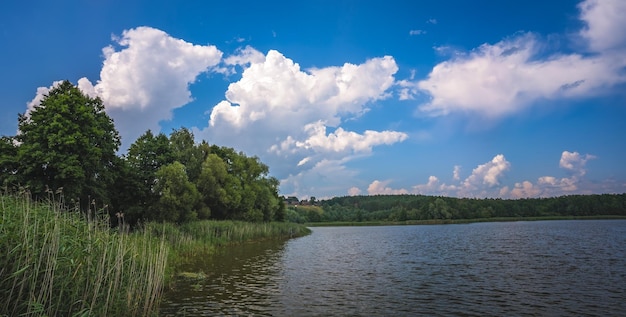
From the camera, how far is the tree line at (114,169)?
32125 millimetres

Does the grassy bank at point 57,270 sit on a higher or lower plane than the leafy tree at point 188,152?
lower

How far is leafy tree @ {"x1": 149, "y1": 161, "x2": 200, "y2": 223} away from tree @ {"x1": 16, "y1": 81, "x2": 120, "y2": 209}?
8.37 m

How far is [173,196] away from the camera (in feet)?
145

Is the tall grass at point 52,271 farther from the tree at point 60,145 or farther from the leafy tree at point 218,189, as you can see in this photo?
the leafy tree at point 218,189

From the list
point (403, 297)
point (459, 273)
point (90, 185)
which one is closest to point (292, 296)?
point (403, 297)

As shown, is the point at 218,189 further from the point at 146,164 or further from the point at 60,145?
the point at 60,145

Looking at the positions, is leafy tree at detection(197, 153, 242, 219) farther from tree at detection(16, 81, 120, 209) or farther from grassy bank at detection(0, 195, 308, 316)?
grassy bank at detection(0, 195, 308, 316)

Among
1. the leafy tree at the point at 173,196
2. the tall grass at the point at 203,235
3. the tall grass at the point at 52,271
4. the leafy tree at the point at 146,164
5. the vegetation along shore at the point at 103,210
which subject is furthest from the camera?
the leafy tree at the point at 146,164

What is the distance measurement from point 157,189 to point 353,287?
32574 millimetres

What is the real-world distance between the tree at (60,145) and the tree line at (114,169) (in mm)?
72

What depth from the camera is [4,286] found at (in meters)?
7.88

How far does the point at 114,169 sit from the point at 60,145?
1187 centimetres

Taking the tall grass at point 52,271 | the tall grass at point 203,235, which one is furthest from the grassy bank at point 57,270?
the tall grass at point 203,235

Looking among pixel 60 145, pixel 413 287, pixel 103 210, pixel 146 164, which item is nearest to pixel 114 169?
pixel 146 164
